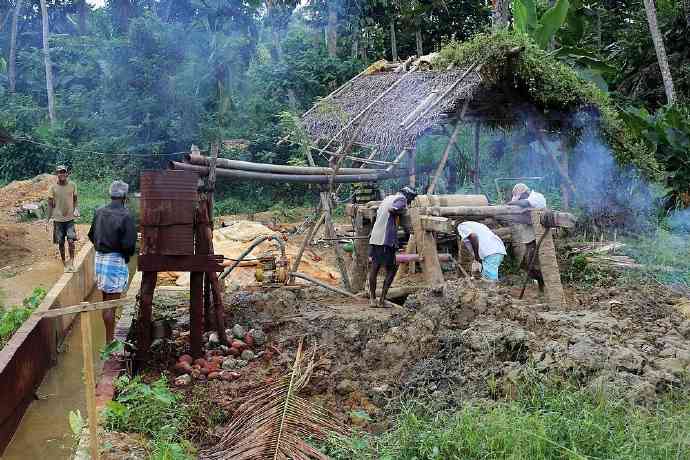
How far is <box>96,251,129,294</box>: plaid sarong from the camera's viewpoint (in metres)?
7.29

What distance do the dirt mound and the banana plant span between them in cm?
1320

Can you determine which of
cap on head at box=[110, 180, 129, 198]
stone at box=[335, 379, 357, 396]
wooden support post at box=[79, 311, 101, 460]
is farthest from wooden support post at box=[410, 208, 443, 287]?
wooden support post at box=[79, 311, 101, 460]

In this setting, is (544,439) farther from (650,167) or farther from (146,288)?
(650,167)

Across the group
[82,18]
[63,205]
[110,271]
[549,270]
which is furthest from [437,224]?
[82,18]

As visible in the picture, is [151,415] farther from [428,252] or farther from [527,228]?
[527,228]

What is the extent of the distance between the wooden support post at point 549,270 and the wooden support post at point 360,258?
248 cm

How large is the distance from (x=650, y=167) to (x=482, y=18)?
11.0 m

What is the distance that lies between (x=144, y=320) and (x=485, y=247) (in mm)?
4455

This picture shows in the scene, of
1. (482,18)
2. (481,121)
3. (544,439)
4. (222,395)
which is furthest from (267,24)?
(544,439)

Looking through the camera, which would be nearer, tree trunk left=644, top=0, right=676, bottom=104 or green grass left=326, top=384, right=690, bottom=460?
green grass left=326, top=384, right=690, bottom=460

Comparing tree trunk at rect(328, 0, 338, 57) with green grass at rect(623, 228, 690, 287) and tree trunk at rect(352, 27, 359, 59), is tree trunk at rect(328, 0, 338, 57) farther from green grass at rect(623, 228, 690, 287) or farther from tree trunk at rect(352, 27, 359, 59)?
green grass at rect(623, 228, 690, 287)

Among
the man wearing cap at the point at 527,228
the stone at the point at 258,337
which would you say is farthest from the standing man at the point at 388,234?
the stone at the point at 258,337

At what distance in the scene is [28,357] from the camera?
667 cm

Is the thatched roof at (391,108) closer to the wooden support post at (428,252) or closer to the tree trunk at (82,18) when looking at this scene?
the wooden support post at (428,252)
